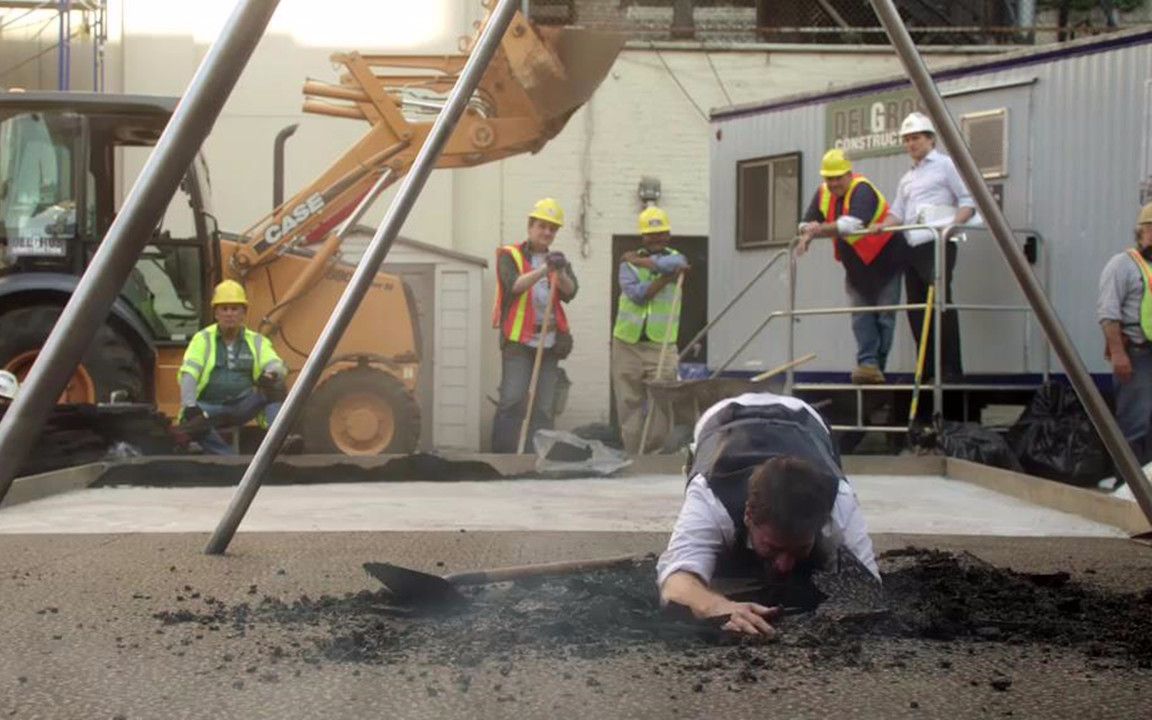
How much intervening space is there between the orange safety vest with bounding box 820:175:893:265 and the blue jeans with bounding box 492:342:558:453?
2.26 metres

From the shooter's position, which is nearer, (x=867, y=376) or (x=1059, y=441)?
(x=1059, y=441)

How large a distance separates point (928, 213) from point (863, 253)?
662 millimetres

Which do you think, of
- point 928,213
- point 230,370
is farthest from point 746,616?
point 230,370

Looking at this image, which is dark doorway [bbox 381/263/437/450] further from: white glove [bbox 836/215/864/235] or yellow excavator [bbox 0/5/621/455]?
white glove [bbox 836/215/864/235]

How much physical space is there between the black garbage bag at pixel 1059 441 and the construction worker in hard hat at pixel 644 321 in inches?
119

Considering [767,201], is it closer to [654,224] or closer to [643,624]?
[654,224]

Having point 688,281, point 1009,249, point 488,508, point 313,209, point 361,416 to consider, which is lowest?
point 361,416

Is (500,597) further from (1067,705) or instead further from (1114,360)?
(1114,360)

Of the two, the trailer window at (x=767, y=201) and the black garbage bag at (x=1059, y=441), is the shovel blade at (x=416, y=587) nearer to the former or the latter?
the black garbage bag at (x=1059, y=441)

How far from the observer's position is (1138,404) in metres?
10.1

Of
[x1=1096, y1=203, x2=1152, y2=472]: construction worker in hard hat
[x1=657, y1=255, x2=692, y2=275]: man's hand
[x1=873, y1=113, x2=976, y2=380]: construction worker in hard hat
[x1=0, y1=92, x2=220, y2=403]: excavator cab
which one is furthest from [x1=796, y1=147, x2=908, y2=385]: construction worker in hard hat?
[x1=0, y1=92, x2=220, y2=403]: excavator cab

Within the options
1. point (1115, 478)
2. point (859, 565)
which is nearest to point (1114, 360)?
point (1115, 478)

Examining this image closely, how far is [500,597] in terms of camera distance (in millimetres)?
4855

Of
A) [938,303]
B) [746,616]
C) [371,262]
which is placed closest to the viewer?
[746,616]
